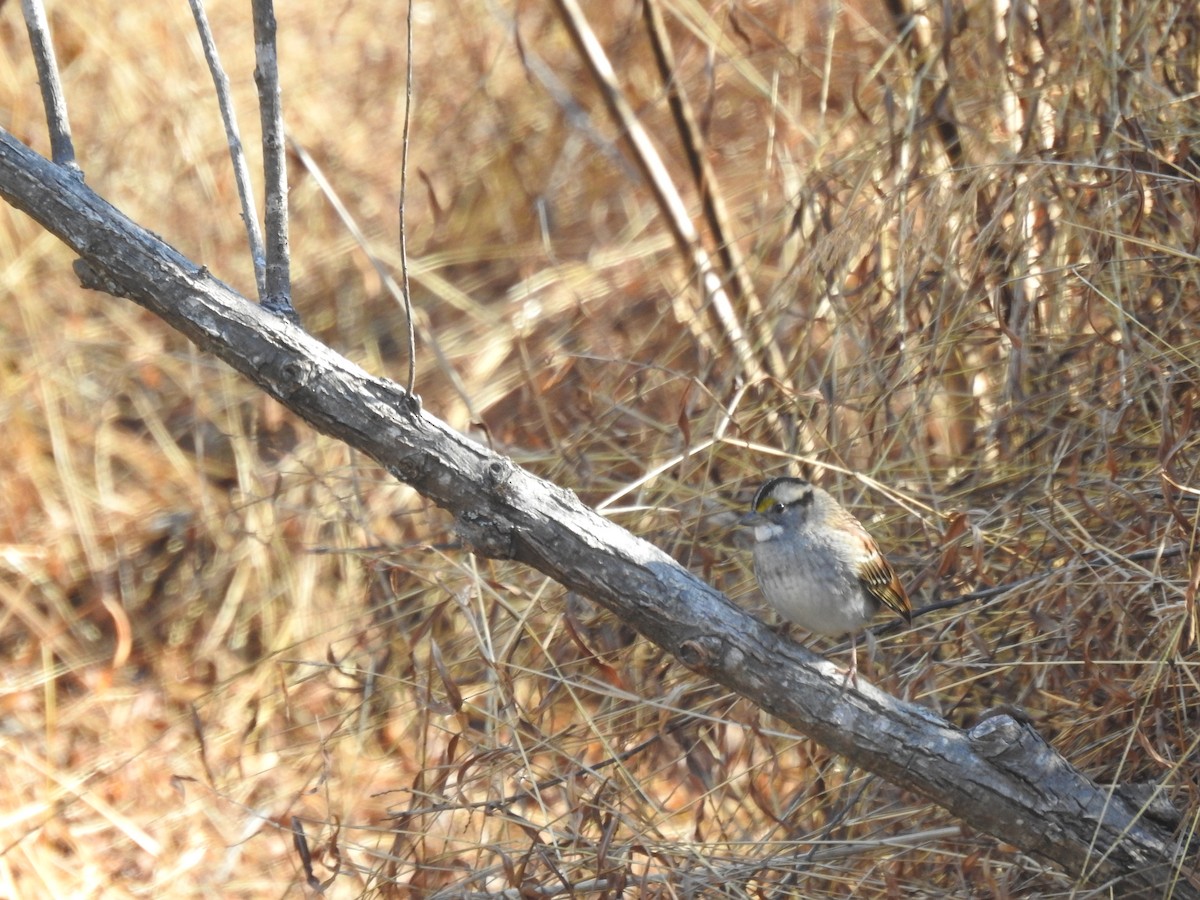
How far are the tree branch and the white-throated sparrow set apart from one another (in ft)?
1.49

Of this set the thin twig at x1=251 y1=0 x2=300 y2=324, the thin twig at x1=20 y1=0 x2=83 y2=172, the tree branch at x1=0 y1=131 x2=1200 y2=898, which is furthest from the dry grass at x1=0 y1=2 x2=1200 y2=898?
the thin twig at x1=20 y1=0 x2=83 y2=172

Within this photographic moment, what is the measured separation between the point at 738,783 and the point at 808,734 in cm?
144

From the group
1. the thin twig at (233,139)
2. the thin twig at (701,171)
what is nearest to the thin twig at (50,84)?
the thin twig at (233,139)

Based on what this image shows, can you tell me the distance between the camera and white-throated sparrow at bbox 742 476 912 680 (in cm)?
290

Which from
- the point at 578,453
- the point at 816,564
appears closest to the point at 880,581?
the point at 816,564

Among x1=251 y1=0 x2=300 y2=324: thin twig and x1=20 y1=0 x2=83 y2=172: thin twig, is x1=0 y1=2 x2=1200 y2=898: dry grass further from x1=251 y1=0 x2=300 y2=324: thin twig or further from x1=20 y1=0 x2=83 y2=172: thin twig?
x1=20 y1=0 x2=83 y2=172: thin twig

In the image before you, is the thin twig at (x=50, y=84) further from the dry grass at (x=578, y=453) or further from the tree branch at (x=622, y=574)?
the dry grass at (x=578, y=453)

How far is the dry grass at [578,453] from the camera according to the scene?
2.98m

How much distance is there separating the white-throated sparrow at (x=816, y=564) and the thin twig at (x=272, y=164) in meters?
1.26

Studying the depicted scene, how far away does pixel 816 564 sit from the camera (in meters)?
2.90

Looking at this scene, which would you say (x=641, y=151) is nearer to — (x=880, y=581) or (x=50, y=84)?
(x=880, y=581)

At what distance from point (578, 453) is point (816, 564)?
1174mm

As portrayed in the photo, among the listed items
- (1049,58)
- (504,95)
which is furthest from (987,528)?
(504,95)

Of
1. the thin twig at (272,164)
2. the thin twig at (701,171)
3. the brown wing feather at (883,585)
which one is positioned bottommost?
the brown wing feather at (883,585)
